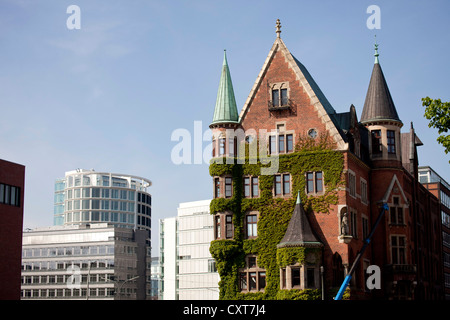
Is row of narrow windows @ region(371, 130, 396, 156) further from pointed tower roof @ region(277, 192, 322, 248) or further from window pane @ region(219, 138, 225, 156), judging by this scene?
window pane @ region(219, 138, 225, 156)

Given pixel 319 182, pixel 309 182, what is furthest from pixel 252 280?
pixel 319 182

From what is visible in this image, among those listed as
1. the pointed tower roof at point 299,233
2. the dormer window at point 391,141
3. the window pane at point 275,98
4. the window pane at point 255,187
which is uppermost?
the window pane at point 275,98

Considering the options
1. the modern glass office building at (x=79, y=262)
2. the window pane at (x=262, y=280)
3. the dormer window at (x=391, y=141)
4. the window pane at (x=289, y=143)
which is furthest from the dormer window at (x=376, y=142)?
the modern glass office building at (x=79, y=262)

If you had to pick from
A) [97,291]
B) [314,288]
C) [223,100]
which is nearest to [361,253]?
[314,288]

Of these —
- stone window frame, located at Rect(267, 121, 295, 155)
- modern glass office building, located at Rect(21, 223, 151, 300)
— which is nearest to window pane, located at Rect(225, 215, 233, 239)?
stone window frame, located at Rect(267, 121, 295, 155)

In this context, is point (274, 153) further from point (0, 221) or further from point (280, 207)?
point (0, 221)

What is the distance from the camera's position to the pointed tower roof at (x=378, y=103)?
74.4 m

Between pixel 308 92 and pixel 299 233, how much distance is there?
1409 cm

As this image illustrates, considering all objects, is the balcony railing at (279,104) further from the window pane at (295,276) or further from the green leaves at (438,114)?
the green leaves at (438,114)

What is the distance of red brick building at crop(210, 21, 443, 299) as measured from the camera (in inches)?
2581

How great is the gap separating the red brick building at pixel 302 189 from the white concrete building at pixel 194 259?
63968 millimetres

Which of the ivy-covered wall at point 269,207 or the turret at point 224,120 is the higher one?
the turret at point 224,120

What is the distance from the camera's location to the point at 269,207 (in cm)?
6894

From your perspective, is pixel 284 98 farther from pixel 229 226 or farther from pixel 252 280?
pixel 252 280
